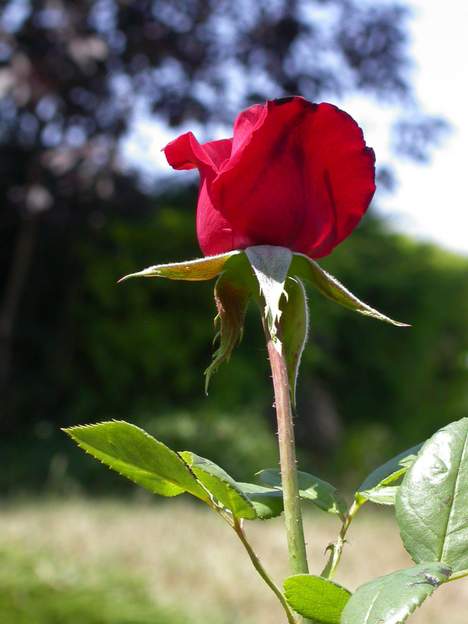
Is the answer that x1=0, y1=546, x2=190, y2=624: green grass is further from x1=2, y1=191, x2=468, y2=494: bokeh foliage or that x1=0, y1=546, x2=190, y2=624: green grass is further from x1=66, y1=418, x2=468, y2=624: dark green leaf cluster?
x1=66, y1=418, x2=468, y2=624: dark green leaf cluster

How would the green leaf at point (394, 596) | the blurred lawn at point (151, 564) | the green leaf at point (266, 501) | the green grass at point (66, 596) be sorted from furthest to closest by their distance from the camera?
the blurred lawn at point (151, 564) < the green grass at point (66, 596) < the green leaf at point (266, 501) < the green leaf at point (394, 596)

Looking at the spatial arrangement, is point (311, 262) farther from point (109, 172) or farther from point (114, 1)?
point (114, 1)

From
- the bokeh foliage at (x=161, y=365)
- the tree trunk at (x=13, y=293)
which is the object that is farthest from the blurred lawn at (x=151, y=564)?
the tree trunk at (x=13, y=293)

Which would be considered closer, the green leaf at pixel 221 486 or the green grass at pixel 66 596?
the green leaf at pixel 221 486

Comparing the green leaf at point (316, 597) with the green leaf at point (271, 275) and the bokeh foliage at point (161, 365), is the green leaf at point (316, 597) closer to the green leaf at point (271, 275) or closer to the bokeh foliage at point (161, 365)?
the green leaf at point (271, 275)

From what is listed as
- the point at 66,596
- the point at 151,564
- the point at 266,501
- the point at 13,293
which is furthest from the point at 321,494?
the point at 13,293
